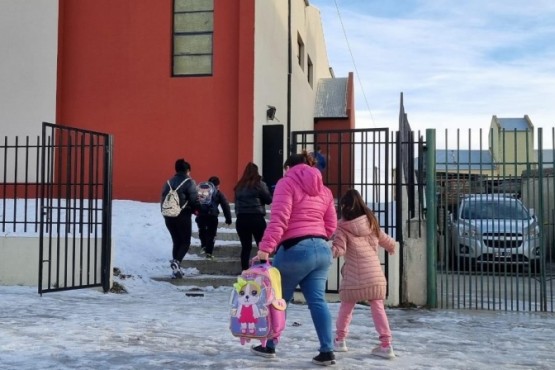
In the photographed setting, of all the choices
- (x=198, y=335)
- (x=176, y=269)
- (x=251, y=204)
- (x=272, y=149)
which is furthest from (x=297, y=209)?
(x=272, y=149)

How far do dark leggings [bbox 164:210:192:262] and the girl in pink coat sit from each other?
4113 millimetres

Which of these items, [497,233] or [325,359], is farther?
[497,233]

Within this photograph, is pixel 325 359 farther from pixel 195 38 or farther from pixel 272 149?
pixel 195 38

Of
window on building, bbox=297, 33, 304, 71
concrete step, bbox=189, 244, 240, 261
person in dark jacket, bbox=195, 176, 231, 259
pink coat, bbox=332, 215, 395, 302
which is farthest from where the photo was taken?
window on building, bbox=297, 33, 304, 71

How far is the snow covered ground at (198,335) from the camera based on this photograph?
5.11 metres

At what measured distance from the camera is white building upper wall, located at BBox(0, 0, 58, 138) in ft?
48.8

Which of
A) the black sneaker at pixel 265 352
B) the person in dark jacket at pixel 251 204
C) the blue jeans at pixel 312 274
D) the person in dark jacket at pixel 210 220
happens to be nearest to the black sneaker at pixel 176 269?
the person in dark jacket at pixel 210 220

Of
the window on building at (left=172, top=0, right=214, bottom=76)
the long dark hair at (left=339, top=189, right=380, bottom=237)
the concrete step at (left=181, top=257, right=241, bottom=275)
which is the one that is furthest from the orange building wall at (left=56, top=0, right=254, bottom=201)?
the long dark hair at (left=339, top=189, right=380, bottom=237)

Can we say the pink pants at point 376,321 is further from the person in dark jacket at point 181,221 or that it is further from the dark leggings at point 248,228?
the person in dark jacket at point 181,221

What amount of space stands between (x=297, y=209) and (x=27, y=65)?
12313mm

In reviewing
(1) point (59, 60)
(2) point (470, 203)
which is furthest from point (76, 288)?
(1) point (59, 60)

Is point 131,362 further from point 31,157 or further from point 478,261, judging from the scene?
point 31,157

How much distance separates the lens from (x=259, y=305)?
191 inches

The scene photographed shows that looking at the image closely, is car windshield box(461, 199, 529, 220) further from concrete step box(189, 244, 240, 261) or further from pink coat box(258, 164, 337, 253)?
concrete step box(189, 244, 240, 261)
